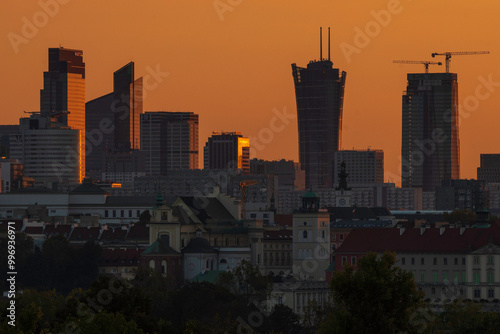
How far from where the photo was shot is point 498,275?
192m

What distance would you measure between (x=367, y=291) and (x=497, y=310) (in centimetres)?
7358

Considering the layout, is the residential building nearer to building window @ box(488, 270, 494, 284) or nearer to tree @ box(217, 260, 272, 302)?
building window @ box(488, 270, 494, 284)

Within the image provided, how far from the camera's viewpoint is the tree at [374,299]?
88.6 meters

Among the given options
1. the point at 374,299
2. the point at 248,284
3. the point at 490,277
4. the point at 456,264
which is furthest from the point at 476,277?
the point at 374,299

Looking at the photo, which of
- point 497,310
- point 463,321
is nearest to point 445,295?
point 497,310

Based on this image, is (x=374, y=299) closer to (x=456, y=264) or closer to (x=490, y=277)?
(x=490, y=277)

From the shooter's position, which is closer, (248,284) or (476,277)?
(248,284)

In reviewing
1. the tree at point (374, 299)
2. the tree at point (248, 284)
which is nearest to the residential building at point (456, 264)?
the tree at point (248, 284)

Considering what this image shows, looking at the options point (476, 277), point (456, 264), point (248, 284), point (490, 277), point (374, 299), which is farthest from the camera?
point (456, 264)

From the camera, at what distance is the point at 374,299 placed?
292 ft

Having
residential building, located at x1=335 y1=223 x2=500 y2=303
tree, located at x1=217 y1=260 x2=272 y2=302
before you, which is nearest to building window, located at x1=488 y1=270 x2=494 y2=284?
residential building, located at x1=335 y1=223 x2=500 y2=303

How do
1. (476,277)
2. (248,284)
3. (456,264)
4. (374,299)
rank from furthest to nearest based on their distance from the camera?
(456,264) → (476,277) → (248,284) → (374,299)

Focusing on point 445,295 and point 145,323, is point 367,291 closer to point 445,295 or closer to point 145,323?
point 145,323

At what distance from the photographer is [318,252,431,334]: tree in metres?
88.6
